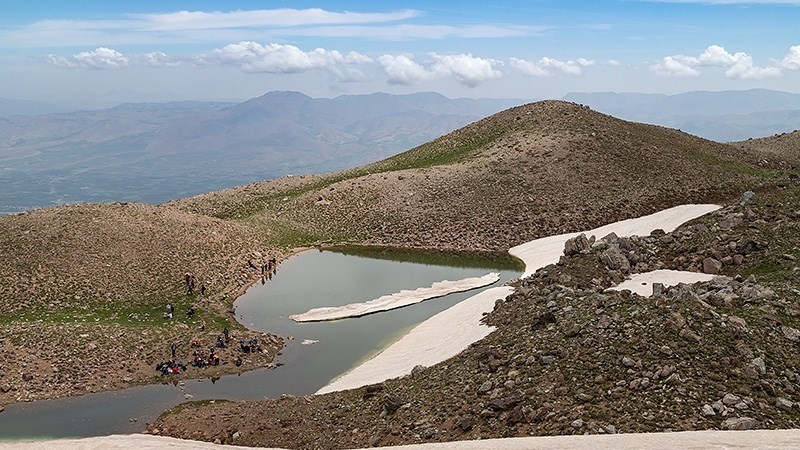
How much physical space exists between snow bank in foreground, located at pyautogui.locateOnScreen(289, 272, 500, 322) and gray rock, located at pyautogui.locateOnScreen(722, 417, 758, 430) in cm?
3154

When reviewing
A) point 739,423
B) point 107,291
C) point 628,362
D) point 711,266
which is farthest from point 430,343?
point 107,291

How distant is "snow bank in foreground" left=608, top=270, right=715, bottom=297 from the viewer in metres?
36.4

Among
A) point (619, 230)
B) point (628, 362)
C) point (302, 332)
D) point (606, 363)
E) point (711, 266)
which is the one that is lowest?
point (302, 332)

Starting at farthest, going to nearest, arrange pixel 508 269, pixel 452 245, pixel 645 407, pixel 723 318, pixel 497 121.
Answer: pixel 497 121 → pixel 452 245 → pixel 508 269 → pixel 723 318 → pixel 645 407

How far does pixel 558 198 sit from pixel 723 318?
53.7m

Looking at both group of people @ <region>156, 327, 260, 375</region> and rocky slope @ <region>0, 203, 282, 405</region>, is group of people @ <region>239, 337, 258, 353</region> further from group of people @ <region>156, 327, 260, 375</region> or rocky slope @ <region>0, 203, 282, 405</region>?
rocky slope @ <region>0, 203, 282, 405</region>

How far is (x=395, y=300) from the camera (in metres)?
51.0

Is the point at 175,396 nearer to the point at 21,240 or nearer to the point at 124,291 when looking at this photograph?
the point at 124,291

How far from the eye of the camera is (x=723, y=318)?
2512cm

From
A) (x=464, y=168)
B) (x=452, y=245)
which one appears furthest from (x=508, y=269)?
(x=464, y=168)

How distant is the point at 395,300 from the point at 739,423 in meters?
33.3

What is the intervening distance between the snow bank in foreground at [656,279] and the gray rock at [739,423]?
16058 mm

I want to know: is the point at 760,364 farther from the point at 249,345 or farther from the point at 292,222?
the point at 292,222

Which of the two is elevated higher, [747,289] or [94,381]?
[747,289]
